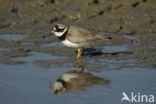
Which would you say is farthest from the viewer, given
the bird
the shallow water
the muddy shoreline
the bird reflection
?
the muddy shoreline

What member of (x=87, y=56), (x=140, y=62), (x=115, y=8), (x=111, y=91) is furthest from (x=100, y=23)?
(x=111, y=91)

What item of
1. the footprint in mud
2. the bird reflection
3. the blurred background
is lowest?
the bird reflection

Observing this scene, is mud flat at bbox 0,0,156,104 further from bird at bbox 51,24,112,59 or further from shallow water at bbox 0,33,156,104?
bird at bbox 51,24,112,59

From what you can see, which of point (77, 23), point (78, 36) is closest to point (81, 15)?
point (77, 23)

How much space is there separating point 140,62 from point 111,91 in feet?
7.39

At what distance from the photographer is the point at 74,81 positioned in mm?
7074

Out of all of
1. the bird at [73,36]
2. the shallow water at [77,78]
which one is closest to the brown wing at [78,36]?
the bird at [73,36]

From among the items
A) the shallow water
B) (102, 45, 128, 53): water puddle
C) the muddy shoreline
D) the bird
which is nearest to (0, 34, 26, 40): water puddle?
the muddy shoreline

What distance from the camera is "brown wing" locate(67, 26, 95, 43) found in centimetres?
866

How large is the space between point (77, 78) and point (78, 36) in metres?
1.74

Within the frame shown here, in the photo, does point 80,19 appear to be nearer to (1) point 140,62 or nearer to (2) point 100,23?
(2) point 100,23

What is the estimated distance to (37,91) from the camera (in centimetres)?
641

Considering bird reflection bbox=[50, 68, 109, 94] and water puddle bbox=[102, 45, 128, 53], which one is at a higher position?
water puddle bbox=[102, 45, 128, 53]

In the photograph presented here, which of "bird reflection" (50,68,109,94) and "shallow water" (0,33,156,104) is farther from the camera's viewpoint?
"bird reflection" (50,68,109,94)
